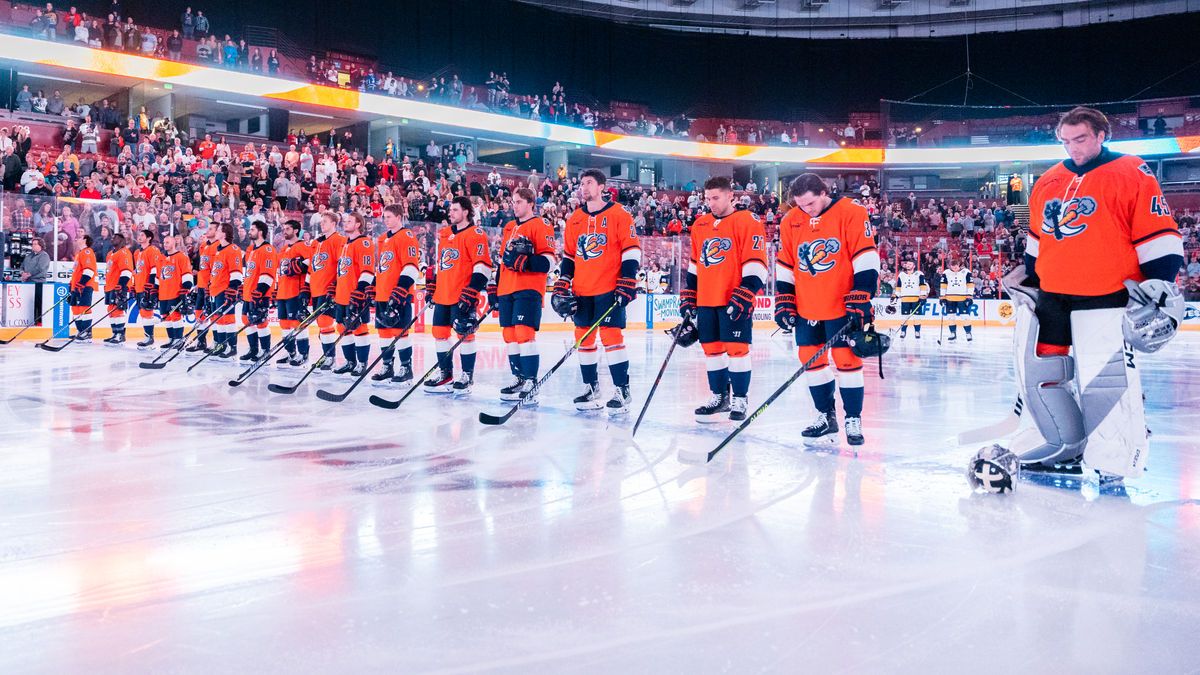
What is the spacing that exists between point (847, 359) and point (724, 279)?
42.7 inches

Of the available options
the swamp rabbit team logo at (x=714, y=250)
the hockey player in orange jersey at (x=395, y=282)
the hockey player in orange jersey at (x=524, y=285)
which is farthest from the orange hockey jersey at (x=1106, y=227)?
the hockey player in orange jersey at (x=395, y=282)

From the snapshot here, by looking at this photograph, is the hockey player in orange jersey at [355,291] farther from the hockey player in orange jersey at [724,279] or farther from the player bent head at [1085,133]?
the player bent head at [1085,133]

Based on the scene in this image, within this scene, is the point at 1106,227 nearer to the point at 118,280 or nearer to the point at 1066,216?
the point at 1066,216

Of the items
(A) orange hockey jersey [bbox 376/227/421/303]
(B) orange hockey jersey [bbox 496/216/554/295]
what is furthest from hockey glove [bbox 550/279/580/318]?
(A) orange hockey jersey [bbox 376/227/421/303]

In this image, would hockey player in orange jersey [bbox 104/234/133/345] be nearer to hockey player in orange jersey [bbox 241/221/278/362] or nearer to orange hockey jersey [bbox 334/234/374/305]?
hockey player in orange jersey [bbox 241/221/278/362]

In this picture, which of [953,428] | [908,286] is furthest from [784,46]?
[953,428]

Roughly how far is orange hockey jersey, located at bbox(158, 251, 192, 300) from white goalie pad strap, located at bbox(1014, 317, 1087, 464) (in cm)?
997

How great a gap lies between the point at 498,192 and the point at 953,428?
723 inches

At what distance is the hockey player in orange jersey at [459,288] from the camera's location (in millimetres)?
6852

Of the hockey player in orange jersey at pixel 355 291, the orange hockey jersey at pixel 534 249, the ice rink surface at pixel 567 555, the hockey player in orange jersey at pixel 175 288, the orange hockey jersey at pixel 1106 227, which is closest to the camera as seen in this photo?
the ice rink surface at pixel 567 555

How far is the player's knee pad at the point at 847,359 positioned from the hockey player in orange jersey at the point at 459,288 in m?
3.02

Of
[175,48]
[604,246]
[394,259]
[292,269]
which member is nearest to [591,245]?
[604,246]

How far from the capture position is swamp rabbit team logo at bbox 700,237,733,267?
544 centimetres

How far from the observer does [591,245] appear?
596 centimetres
